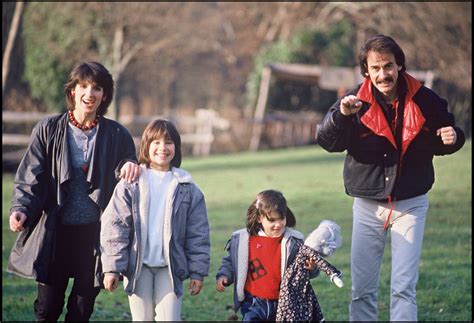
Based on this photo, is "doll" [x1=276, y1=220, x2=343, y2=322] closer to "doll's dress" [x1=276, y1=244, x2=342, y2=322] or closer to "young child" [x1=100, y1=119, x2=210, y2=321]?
"doll's dress" [x1=276, y1=244, x2=342, y2=322]

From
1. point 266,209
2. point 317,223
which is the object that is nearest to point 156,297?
point 266,209

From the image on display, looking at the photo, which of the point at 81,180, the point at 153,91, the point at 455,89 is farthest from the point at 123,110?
the point at 81,180

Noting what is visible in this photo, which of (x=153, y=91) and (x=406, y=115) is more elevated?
(x=153, y=91)

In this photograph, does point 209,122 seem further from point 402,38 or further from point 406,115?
point 406,115

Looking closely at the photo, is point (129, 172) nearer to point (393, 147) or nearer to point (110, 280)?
point (110, 280)

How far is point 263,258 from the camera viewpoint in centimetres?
443

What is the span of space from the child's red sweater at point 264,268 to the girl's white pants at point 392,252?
2.18 feet

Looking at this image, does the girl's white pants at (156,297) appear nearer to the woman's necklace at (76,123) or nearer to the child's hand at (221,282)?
the child's hand at (221,282)

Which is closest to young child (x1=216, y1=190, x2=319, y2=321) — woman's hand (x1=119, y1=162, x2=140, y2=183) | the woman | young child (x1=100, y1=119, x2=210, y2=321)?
young child (x1=100, y1=119, x2=210, y2=321)

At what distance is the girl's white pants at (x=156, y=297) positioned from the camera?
441 cm

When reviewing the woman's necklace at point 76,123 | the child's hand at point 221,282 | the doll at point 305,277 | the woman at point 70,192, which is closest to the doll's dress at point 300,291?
the doll at point 305,277

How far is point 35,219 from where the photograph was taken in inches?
180

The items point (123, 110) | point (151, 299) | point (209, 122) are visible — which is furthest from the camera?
point (123, 110)

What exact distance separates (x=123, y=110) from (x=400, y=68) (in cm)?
3079
